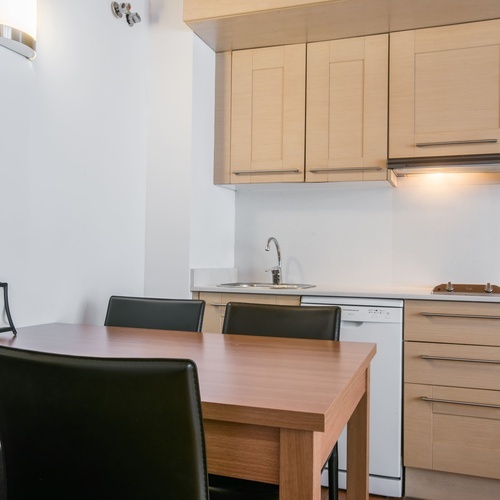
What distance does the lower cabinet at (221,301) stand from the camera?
2773 millimetres

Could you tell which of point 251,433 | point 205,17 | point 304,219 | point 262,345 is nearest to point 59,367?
point 251,433

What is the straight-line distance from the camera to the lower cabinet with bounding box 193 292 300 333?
2.77m

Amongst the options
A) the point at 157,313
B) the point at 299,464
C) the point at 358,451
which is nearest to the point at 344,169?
the point at 157,313

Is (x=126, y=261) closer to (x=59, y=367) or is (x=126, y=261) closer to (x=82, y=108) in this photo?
(x=82, y=108)

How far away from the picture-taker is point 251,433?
104cm

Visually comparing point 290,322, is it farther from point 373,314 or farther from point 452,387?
point 452,387

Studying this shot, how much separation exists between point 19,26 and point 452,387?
2.37 meters

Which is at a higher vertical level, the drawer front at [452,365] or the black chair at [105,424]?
the black chair at [105,424]

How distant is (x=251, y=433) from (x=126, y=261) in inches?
77.8

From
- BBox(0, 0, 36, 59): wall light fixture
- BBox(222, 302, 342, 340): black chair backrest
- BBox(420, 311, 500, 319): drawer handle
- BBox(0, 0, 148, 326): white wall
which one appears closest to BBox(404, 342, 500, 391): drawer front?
BBox(420, 311, 500, 319): drawer handle

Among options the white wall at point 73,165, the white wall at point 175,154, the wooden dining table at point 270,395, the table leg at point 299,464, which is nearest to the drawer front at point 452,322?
the wooden dining table at point 270,395

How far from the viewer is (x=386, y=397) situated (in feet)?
8.38

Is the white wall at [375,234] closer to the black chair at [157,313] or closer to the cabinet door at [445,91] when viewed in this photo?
the cabinet door at [445,91]

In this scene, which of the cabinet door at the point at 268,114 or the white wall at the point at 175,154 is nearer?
the white wall at the point at 175,154
